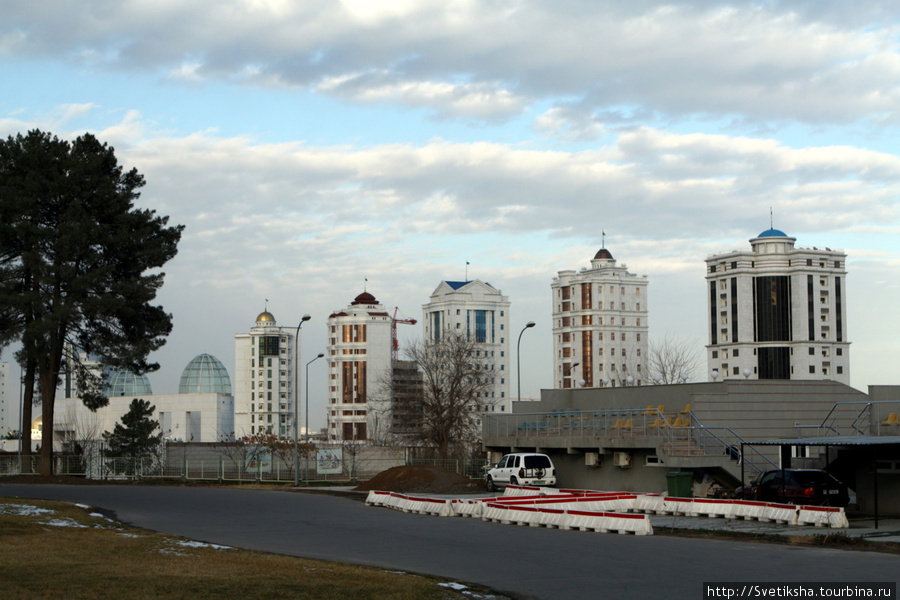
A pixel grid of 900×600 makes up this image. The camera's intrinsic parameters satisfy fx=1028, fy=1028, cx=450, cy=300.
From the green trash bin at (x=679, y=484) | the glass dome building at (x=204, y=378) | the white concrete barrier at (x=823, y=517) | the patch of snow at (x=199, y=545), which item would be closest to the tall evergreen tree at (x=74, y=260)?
the green trash bin at (x=679, y=484)

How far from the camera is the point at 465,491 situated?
42656 millimetres

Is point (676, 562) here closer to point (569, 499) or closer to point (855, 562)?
point (855, 562)

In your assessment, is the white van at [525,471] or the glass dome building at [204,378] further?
the glass dome building at [204,378]

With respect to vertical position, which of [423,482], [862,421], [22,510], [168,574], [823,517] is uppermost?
[862,421]

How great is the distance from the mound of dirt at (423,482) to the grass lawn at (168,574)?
72.9 ft

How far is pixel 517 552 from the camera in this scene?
19156 millimetres

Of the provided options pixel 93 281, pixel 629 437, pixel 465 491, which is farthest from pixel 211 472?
pixel 629 437

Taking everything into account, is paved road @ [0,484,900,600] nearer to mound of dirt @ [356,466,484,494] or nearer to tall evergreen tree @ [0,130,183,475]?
mound of dirt @ [356,466,484,494]

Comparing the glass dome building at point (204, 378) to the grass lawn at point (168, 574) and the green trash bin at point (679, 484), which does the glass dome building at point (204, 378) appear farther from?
the grass lawn at point (168, 574)

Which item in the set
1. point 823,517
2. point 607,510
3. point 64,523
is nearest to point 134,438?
point 64,523

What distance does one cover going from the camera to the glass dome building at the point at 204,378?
193 meters

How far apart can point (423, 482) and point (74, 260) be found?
2088 centimetres

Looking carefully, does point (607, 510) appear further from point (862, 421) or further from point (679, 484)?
point (862, 421)

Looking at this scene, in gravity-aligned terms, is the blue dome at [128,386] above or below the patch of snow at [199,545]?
above
